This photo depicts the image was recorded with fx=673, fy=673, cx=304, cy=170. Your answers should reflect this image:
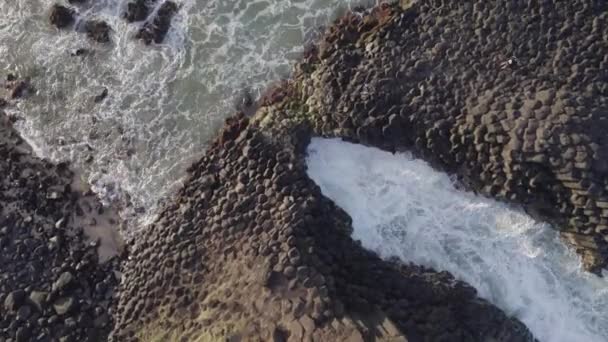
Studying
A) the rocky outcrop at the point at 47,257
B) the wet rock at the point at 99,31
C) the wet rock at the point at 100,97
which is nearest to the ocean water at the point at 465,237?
the rocky outcrop at the point at 47,257

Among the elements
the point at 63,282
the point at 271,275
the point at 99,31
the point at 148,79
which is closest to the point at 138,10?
the point at 99,31

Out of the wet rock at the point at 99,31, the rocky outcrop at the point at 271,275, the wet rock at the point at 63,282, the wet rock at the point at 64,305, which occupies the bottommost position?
the wet rock at the point at 64,305

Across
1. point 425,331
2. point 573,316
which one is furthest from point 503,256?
point 425,331

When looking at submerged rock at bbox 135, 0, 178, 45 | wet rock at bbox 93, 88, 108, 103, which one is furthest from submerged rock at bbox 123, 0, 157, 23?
wet rock at bbox 93, 88, 108, 103

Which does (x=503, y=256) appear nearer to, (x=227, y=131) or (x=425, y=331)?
(x=425, y=331)

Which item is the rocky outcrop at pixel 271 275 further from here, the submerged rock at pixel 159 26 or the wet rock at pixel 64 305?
the submerged rock at pixel 159 26

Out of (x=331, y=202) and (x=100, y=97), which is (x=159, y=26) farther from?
(x=331, y=202)
